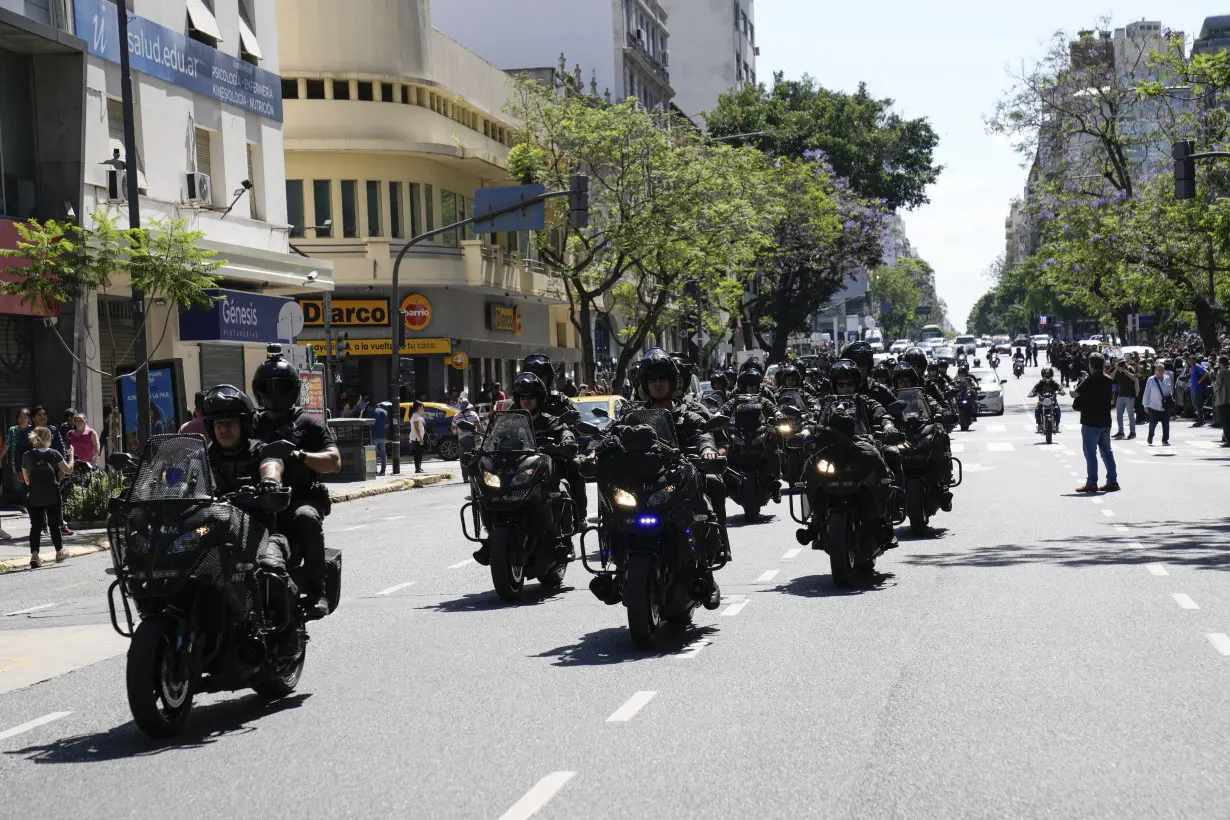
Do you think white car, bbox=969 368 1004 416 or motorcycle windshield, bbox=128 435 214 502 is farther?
white car, bbox=969 368 1004 416

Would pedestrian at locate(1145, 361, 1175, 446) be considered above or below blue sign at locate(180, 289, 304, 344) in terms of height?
below

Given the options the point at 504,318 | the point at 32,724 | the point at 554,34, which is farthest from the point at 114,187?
the point at 554,34

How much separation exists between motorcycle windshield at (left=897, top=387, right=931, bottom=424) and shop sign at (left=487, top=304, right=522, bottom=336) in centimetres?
3755

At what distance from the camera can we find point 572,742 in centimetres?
716

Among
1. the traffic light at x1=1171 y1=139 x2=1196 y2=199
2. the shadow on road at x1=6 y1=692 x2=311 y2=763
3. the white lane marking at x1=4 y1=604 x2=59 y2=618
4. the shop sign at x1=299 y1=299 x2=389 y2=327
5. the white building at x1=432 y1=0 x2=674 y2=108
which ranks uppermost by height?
the white building at x1=432 y1=0 x2=674 y2=108

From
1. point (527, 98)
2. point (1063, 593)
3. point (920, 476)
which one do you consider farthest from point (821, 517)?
point (527, 98)

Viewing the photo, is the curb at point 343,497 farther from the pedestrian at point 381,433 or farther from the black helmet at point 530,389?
the black helmet at point 530,389

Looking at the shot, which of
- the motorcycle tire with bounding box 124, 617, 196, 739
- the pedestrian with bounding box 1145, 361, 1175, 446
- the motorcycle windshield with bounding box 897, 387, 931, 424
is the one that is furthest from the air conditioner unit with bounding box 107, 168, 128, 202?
the motorcycle tire with bounding box 124, 617, 196, 739

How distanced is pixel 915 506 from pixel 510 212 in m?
21.0

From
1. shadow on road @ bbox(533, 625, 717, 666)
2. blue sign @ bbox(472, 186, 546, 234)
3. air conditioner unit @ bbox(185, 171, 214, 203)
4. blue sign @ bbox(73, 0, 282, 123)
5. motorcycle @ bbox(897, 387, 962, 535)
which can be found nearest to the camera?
shadow on road @ bbox(533, 625, 717, 666)

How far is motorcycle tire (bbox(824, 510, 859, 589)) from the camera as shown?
1227 centimetres

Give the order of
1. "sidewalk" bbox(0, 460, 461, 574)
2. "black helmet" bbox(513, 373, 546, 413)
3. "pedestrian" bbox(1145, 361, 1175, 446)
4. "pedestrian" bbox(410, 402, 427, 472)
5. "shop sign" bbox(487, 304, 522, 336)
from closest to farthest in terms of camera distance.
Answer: "black helmet" bbox(513, 373, 546, 413) → "sidewalk" bbox(0, 460, 461, 574) → "pedestrian" bbox(1145, 361, 1175, 446) → "pedestrian" bbox(410, 402, 427, 472) → "shop sign" bbox(487, 304, 522, 336)

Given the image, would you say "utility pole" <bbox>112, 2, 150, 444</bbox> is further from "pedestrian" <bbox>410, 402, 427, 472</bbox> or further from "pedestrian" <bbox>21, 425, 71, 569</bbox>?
"pedestrian" <bbox>410, 402, 427, 472</bbox>

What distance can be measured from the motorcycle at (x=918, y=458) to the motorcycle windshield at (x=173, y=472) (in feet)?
30.0
